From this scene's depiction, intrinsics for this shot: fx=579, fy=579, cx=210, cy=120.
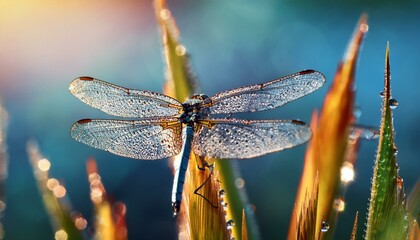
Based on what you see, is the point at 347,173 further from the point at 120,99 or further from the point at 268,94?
the point at 120,99

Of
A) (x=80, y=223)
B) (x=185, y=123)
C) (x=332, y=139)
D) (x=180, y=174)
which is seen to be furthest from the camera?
(x=185, y=123)

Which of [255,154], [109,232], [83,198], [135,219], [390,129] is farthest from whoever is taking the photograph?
[83,198]

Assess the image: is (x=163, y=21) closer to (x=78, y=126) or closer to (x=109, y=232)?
(x=109, y=232)

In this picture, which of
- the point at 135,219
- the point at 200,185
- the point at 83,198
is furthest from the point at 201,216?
the point at 83,198

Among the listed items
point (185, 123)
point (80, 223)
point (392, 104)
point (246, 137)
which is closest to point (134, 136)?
point (185, 123)

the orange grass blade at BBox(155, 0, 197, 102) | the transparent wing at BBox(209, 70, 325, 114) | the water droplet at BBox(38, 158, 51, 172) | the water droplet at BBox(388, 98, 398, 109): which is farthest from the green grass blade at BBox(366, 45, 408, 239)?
the transparent wing at BBox(209, 70, 325, 114)

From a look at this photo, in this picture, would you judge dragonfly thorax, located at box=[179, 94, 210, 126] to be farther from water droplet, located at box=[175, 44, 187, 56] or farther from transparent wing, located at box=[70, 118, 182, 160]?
water droplet, located at box=[175, 44, 187, 56]
